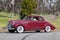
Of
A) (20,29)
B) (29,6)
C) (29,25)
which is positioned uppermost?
(29,6)

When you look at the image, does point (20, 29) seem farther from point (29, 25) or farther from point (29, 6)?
point (29, 6)

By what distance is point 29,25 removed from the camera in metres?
23.8

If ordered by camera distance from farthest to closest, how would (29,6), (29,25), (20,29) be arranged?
(29,6) < (29,25) < (20,29)

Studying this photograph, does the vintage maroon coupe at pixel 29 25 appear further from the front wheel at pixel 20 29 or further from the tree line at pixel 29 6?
the tree line at pixel 29 6

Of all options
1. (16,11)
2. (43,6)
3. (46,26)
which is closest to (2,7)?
(16,11)

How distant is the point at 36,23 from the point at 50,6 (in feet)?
132

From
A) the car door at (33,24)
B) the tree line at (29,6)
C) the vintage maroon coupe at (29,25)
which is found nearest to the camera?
the vintage maroon coupe at (29,25)

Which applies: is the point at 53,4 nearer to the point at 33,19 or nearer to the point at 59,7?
the point at 59,7

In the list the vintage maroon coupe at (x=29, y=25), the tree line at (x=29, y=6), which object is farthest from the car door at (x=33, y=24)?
the tree line at (x=29, y=6)

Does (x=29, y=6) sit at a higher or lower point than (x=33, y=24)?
higher

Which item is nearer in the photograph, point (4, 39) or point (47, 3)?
point (4, 39)

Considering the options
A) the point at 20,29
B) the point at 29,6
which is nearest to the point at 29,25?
the point at 20,29

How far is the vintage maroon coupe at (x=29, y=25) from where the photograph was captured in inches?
911

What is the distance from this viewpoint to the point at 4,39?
16.1 m
